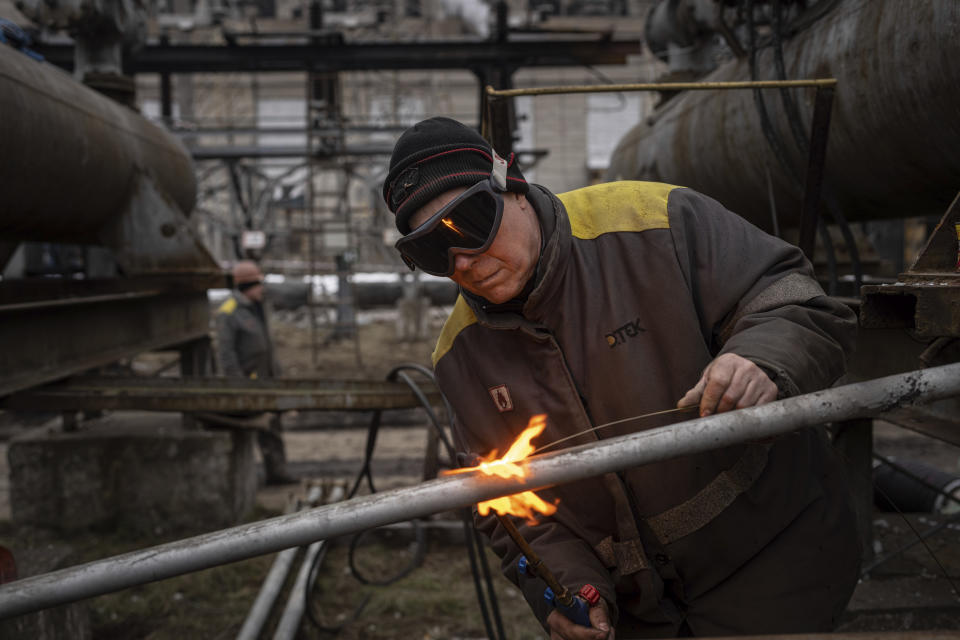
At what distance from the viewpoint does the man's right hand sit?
5.77 feet

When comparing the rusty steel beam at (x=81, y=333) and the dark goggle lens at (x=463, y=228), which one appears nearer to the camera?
the dark goggle lens at (x=463, y=228)

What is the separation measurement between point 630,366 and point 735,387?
42 cm

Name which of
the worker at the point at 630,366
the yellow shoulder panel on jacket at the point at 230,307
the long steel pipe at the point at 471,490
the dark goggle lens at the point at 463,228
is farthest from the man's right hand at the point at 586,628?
the yellow shoulder panel on jacket at the point at 230,307

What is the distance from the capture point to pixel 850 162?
2.71 meters

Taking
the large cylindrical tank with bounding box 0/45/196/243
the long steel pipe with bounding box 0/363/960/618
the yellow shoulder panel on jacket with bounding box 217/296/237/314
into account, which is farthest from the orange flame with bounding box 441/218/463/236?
the yellow shoulder panel on jacket with bounding box 217/296/237/314

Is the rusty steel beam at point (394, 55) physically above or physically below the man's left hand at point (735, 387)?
above

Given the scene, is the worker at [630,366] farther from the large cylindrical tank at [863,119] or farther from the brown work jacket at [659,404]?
the large cylindrical tank at [863,119]

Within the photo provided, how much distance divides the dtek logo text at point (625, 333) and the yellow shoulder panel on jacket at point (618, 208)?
25cm

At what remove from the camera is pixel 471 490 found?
4.32 feet

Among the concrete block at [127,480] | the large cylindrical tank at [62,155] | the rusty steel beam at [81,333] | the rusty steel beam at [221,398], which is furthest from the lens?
the concrete block at [127,480]

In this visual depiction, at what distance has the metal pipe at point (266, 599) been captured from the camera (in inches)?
144

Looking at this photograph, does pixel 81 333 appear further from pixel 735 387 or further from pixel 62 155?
pixel 735 387

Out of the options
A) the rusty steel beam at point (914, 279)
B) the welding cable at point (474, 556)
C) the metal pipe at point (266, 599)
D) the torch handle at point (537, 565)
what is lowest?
the metal pipe at point (266, 599)

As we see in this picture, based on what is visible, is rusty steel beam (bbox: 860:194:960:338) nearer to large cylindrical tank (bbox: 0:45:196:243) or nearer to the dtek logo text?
the dtek logo text
